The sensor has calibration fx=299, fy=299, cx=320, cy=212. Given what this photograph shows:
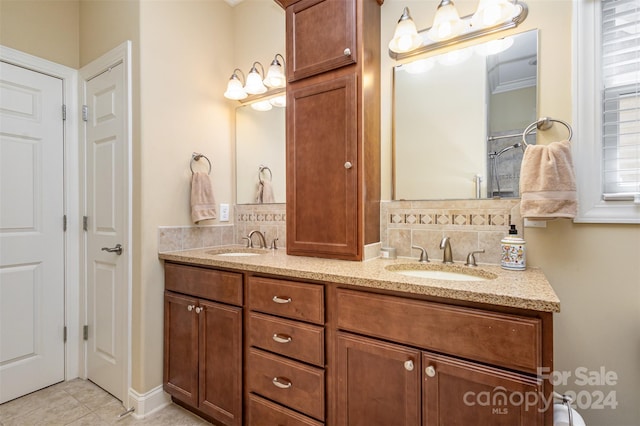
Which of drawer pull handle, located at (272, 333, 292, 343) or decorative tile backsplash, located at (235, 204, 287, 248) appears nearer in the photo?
drawer pull handle, located at (272, 333, 292, 343)

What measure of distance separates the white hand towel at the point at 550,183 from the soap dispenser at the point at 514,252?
118 mm

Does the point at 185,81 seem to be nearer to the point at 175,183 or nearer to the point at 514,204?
the point at 175,183

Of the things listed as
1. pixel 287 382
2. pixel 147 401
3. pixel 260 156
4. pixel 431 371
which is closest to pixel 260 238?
pixel 260 156

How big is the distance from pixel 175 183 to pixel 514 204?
194 centimetres

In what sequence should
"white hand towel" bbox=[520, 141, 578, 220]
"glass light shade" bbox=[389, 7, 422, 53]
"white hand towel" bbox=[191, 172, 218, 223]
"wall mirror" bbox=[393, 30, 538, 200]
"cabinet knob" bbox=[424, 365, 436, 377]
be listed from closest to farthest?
"cabinet knob" bbox=[424, 365, 436, 377] < "white hand towel" bbox=[520, 141, 578, 220] < "wall mirror" bbox=[393, 30, 538, 200] < "glass light shade" bbox=[389, 7, 422, 53] < "white hand towel" bbox=[191, 172, 218, 223]

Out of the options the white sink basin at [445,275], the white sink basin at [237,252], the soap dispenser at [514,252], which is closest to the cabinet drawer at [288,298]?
the white sink basin at [445,275]

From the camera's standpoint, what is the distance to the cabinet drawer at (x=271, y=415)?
1.30 meters

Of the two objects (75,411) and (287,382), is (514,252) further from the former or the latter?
(75,411)

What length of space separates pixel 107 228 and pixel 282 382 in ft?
5.15

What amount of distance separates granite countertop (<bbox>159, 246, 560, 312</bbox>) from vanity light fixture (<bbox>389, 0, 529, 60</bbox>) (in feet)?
3.70

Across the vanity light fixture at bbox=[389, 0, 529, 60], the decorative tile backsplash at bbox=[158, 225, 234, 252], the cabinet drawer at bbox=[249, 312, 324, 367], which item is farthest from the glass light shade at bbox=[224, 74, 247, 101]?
the cabinet drawer at bbox=[249, 312, 324, 367]

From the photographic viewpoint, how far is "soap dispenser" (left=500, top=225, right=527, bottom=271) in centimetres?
128

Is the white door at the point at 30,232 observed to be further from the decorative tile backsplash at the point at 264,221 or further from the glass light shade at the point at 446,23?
the glass light shade at the point at 446,23

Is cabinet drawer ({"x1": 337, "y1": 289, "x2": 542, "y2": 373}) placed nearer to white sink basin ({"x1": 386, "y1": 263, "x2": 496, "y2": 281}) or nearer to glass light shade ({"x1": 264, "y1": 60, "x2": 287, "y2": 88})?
white sink basin ({"x1": 386, "y1": 263, "x2": 496, "y2": 281})
